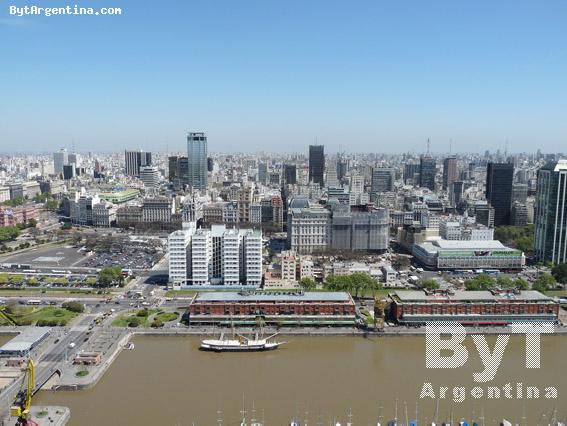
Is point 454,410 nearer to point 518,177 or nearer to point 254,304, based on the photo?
point 254,304

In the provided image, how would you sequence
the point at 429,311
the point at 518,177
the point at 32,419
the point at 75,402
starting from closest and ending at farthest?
the point at 32,419, the point at 75,402, the point at 429,311, the point at 518,177

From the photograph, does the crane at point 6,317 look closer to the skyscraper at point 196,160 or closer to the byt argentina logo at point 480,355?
the byt argentina logo at point 480,355

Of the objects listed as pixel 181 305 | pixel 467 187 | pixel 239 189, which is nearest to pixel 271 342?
pixel 181 305

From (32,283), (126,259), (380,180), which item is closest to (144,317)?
(32,283)

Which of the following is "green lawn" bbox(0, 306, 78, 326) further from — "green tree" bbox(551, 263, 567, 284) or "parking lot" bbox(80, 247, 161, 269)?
"green tree" bbox(551, 263, 567, 284)

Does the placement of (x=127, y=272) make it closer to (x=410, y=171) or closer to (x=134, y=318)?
(x=134, y=318)
